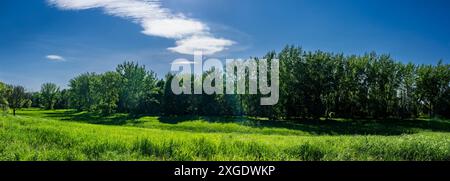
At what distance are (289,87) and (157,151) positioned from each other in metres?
41.7

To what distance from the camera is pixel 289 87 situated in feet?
178

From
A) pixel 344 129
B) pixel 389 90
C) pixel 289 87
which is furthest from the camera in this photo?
pixel 389 90

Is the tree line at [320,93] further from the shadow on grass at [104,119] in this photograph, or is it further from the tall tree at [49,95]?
the tall tree at [49,95]

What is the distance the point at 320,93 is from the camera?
5531 cm

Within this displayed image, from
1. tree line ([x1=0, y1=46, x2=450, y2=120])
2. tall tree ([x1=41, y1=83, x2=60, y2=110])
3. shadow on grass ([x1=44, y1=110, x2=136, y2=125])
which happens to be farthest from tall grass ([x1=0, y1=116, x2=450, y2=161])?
tall tree ([x1=41, y1=83, x2=60, y2=110])

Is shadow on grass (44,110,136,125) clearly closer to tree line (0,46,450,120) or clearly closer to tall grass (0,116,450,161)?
tree line (0,46,450,120)

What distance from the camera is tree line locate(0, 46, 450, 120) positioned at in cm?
5459

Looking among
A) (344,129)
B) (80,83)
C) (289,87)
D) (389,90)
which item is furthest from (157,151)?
(80,83)

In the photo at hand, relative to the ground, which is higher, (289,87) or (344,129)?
(289,87)

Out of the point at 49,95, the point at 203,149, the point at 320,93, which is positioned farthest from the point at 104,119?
the point at 49,95

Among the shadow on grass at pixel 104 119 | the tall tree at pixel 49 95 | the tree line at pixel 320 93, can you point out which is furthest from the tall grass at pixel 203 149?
the tall tree at pixel 49 95

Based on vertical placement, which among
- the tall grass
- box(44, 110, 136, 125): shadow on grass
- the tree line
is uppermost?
the tree line
